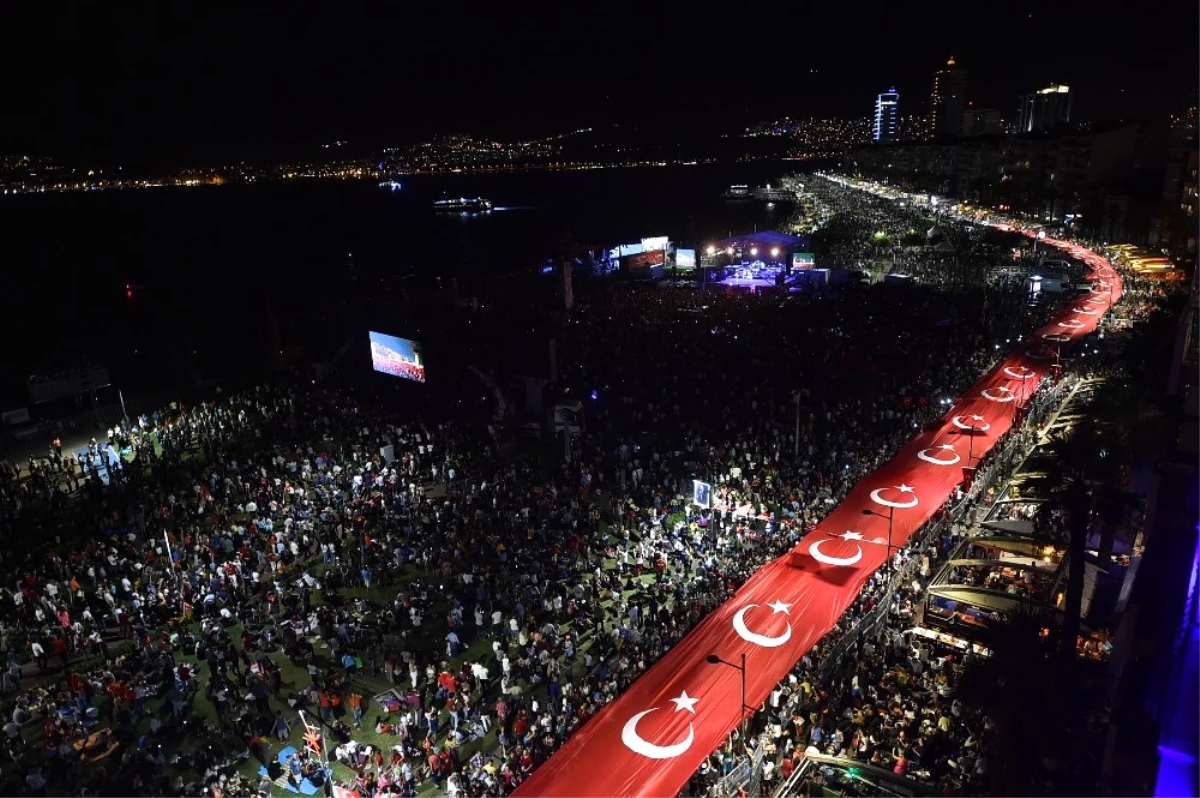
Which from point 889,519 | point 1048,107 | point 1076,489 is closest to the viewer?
point 1076,489

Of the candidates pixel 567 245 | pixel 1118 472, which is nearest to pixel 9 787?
pixel 1118 472

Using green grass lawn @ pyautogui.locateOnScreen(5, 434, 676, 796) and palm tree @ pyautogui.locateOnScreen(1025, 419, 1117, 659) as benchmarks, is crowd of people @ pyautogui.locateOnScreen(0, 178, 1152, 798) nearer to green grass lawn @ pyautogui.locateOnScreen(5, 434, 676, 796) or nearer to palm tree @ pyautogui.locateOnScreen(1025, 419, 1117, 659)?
green grass lawn @ pyautogui.locateOnScreen(5, 434, 676, 796)

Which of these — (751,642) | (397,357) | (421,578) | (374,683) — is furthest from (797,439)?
(397,357)

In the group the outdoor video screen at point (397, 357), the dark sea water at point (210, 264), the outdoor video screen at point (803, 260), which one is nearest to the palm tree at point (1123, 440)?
the outdoor video screen at point (397, 357)

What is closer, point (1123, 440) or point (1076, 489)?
point (1076, 489)

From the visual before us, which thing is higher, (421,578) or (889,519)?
(889,519)

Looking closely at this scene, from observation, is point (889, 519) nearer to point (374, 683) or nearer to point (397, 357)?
point (374, 683)
